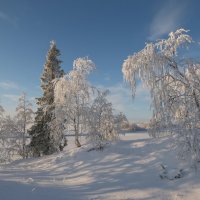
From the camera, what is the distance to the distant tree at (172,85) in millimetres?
13477

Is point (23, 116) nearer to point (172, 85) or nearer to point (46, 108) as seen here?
point (46, 108)

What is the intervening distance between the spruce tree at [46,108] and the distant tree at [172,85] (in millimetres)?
19264

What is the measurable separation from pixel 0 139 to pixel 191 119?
2540 centimetres

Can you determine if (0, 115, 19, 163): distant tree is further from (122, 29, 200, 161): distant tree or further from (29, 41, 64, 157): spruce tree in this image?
(122, 29, 200, 161): distant tree

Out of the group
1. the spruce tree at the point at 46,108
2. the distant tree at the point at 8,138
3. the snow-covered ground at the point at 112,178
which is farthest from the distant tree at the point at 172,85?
the distant tree at the point at 8,138

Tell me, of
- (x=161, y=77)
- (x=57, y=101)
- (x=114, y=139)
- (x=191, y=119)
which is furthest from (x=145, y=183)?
(x=57, y=101)

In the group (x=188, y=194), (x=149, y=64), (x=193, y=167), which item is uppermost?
(x=149, y=64)

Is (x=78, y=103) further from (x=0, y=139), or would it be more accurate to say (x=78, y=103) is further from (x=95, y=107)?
(x=0, y=139)

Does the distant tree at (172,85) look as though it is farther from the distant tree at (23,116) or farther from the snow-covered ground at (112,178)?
the distant tree at (23,116)

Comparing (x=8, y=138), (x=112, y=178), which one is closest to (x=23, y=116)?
(x=8, y=138)

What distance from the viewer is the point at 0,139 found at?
33125 mm

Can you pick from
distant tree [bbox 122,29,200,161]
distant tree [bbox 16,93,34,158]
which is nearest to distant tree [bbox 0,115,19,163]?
distant tree [bbox 16,93,34,158]

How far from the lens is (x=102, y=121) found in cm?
2692

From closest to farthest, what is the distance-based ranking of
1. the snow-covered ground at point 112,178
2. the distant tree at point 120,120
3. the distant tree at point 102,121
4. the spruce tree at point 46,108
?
the snow-covered ground at point 112,178, the distant tree at point 102,121, the distant tree at point 120,120, the spruce tree at point 46,108
